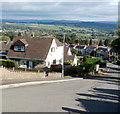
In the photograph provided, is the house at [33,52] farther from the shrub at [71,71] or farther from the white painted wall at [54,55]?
the shrub at [71,71]

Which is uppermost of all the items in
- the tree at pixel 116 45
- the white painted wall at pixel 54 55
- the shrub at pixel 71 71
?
the tree at pixel 116 45

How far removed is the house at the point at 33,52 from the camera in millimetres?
39125

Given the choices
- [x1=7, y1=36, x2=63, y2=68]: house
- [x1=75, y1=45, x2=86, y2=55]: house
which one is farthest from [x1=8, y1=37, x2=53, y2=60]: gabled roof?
[x1=75, y1=45, x2=86, y2=55]: house

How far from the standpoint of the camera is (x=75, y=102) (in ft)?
33.7

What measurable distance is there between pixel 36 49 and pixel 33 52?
29.2 inches

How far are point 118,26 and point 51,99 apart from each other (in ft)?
91.2

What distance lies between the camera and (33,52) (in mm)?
39781

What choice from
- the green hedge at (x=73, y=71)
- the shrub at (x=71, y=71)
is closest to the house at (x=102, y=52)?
the green hedge at (x=73, y=71)

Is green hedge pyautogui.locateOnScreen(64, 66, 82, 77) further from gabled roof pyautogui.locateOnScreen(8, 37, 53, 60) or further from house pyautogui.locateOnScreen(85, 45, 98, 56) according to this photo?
house pyautogui.locateOnScreen(85, 45, 98, 56)

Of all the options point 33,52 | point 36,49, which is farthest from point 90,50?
point 33,52

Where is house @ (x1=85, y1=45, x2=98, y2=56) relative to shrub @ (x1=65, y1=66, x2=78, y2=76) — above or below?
above

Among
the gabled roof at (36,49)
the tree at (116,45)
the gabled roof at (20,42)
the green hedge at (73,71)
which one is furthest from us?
the gabled roof at (20,42)

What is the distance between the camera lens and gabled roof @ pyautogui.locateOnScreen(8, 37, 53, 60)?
39244 millimetres

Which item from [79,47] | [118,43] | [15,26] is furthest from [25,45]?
[79,47]
